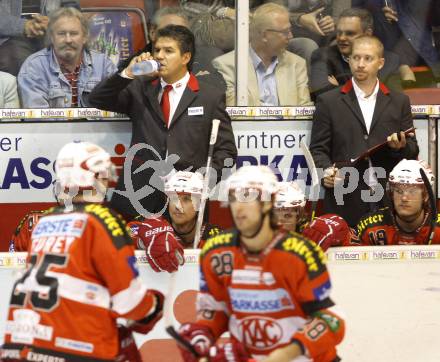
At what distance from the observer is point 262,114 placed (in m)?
7.56

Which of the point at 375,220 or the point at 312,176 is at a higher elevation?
the point at 312,176

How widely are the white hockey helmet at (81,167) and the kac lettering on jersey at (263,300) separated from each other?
0.76 metres

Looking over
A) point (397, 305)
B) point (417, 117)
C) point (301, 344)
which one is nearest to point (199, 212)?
point (397, 305)

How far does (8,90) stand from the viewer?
293 inches

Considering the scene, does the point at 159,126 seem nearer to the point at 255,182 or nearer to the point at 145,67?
the point at 145,67

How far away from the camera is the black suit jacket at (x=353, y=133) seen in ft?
24.2

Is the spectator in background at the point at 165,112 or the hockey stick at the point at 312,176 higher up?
the spectator in background at the point at 165,112

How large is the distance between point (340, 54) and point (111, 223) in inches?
129

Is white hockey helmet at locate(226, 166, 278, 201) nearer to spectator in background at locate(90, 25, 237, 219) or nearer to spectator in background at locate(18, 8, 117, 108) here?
spectator in background at locate(90, 25, 237, 219)

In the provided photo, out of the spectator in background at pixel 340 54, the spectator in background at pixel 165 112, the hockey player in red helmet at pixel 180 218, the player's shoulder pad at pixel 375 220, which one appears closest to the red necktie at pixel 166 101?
the spectator in background at pixel 165 112

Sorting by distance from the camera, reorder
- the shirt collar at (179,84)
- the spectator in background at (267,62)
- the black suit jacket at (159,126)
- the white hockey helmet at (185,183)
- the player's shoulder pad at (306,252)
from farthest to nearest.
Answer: the spectator in background at (267,62) → the shirt collar at (179,84) → the black suit jacket at (159,126) → the white hockey helmet at (185,183) → the player's shoulder pad at (306,252)

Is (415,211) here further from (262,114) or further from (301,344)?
(301,344)

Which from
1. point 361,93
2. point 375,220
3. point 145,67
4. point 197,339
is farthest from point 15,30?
point 197,339

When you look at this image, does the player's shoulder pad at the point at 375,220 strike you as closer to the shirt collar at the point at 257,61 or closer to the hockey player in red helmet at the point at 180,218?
the hockey player in red helmet at the point at 180,218
